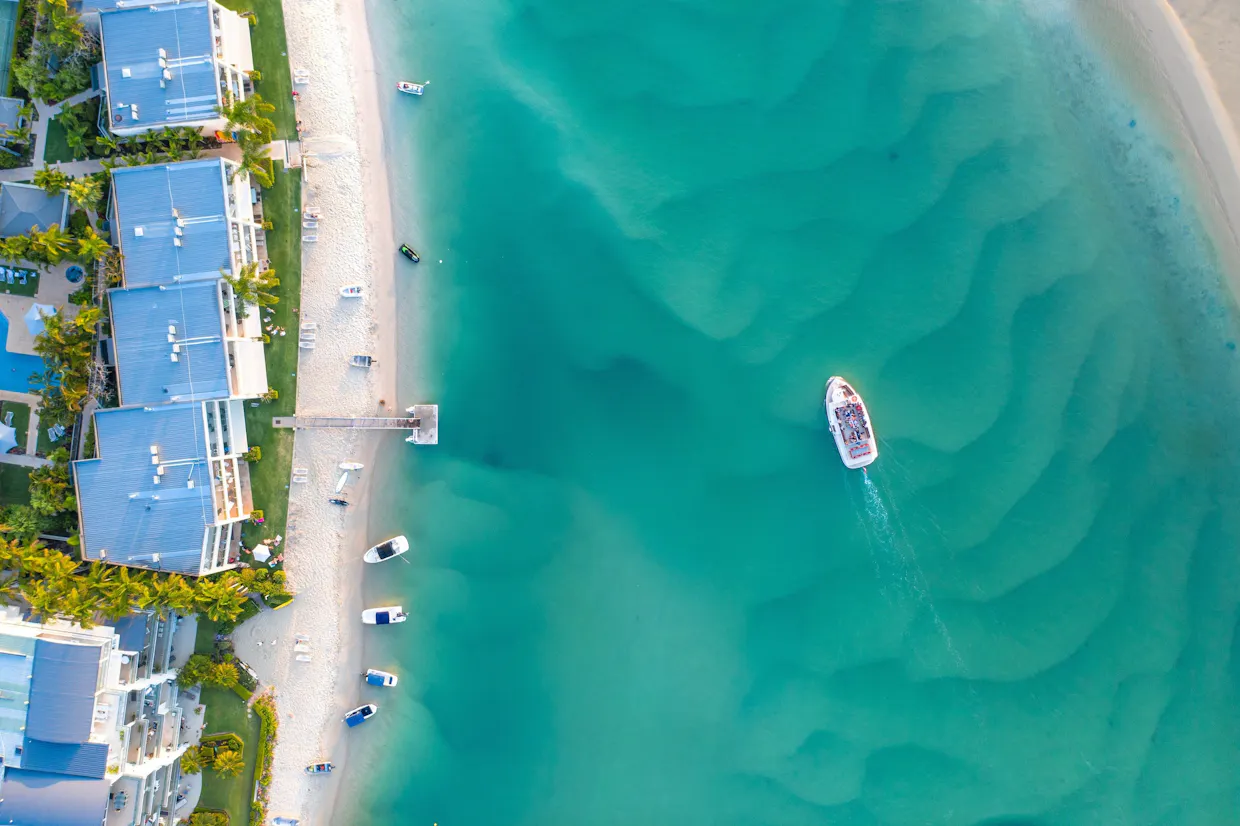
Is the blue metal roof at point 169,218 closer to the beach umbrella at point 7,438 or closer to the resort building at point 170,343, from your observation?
the resort building at point 170,343

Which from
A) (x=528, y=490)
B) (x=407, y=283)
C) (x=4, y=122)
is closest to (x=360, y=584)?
(x=528, y=490)

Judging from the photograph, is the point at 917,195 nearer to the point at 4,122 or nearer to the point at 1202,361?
the point at 1202,361

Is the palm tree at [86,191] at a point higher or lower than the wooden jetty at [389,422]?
higher

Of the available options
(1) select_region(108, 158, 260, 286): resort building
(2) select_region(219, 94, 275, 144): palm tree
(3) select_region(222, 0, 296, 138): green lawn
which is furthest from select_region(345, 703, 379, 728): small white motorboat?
(3) select_region(222, 0, 296, 138): green lawn

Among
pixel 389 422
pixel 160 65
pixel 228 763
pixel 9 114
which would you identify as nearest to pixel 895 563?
pixel 389 422

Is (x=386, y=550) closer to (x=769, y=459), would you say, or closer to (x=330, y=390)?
(x=330, y=390)

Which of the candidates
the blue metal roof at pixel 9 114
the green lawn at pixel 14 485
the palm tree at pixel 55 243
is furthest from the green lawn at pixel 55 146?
the green lawn at pixel 14 485
